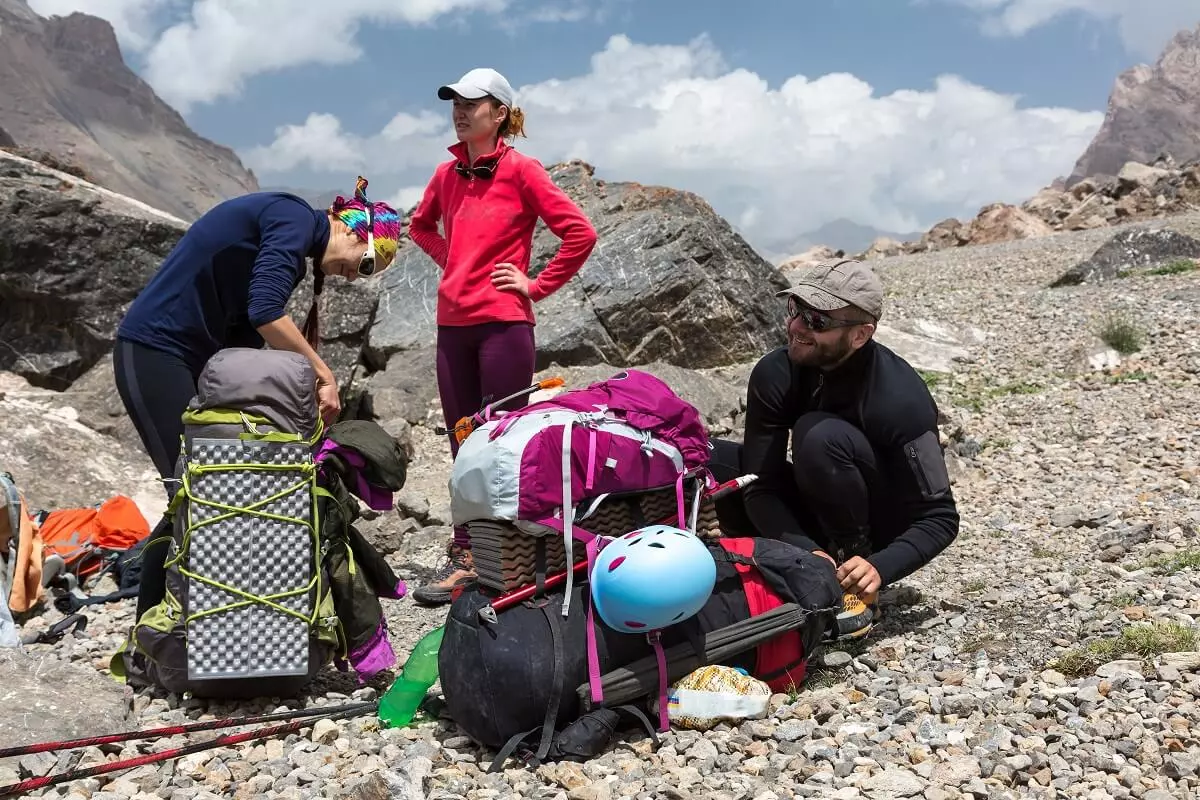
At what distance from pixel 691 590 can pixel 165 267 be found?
2.61 m

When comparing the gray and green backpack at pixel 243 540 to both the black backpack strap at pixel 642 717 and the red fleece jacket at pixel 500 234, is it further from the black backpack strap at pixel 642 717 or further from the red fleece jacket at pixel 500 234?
the red fleece jacket at pixel 500 234

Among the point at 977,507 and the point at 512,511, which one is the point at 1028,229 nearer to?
the point at 977,507

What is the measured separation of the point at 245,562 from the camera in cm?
404

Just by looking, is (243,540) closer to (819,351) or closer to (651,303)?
(819,351)

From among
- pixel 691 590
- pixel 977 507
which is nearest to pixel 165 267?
pixel 691 590

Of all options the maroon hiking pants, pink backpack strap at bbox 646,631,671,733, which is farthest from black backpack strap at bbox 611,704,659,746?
the maroon hiking pants

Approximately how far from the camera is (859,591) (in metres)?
4.34

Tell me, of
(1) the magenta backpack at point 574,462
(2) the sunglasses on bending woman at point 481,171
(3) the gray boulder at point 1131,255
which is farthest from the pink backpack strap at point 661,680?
(3) the gray boulder at point 1131,255

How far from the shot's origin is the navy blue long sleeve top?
4.27m

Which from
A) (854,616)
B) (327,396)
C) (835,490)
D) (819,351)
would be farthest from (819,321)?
(327,396)

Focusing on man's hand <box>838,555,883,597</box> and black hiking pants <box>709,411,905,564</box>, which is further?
black hiking pants <box>709,411,905,564</box>

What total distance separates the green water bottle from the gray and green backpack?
372mm

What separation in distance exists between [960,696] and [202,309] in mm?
3400

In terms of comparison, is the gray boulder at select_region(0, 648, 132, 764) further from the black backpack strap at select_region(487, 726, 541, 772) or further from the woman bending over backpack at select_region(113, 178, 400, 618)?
the black backpack strap at select_region(487, 726, 541, 772)
